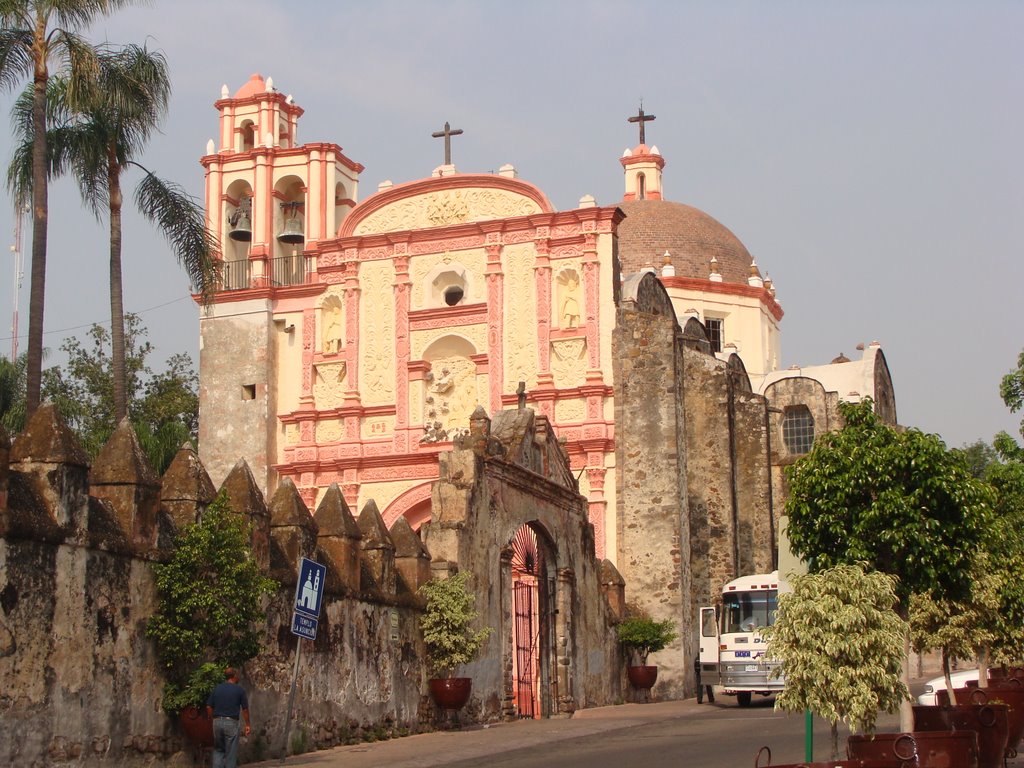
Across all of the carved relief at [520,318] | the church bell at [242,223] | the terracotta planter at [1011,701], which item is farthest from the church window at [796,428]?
the terracotta planter at [1011,701]

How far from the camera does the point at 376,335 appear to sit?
110 ft

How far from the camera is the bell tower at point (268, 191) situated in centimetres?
3538

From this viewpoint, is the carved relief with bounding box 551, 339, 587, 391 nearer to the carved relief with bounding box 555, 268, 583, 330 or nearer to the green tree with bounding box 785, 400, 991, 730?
the carved relief with bounding box 555, 268, 583, 330

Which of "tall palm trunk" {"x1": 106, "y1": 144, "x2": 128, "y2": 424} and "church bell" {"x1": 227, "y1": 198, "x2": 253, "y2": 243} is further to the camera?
"church bell" {"x1": 227, "y1": 198, "x2": 253, "y2": 243}

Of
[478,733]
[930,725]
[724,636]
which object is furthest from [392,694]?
[724,636]

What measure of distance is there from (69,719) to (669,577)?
1941cm

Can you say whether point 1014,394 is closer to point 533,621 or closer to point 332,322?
point 533,621

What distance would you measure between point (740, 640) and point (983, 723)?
1450 centimetres

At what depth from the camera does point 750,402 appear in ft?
120

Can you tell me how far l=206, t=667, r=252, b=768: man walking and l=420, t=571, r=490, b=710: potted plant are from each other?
6.55 meters

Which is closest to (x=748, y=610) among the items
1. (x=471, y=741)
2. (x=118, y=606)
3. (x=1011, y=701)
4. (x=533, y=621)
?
(x=533, y=621)

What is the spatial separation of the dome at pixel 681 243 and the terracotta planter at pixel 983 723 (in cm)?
3440

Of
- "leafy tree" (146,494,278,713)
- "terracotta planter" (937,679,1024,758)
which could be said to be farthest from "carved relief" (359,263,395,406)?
"terracotta planter" (937,679,1024,758)

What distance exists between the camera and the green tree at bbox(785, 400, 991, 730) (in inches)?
539
